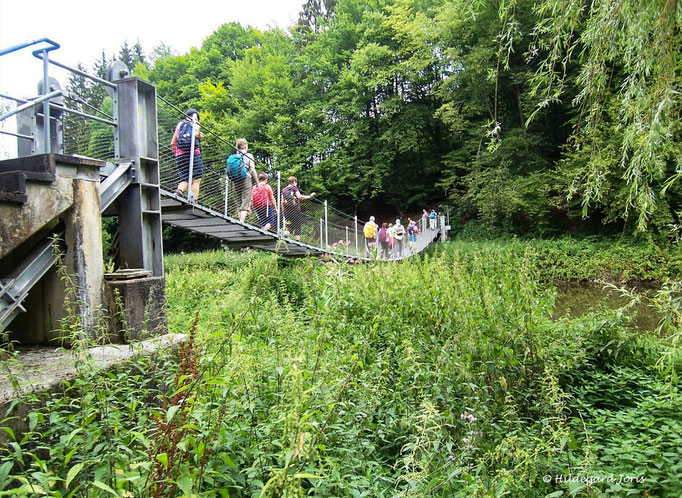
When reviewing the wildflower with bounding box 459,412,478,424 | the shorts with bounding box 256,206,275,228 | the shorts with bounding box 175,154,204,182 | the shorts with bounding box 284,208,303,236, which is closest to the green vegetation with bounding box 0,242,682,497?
the wildflower with bounding box 459,412,478,424

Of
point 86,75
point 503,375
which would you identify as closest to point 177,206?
point 86,75

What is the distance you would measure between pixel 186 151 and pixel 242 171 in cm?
129

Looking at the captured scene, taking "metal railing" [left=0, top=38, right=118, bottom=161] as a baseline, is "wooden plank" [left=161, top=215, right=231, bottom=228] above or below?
below

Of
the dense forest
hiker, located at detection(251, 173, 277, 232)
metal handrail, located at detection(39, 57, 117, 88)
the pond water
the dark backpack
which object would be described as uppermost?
the dense forest

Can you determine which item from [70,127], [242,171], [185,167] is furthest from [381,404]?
[242,171]

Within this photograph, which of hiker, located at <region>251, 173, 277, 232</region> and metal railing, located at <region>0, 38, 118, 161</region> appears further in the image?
hiker, located at <region>251, 173, 277, 232</region>

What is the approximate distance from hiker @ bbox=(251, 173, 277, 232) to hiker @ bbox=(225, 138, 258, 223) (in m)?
0.15

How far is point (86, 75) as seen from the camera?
3.53 metres

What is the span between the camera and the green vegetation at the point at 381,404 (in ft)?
4.99

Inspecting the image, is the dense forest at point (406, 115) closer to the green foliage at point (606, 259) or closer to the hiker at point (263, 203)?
→ the green foliage at point (606, 259)

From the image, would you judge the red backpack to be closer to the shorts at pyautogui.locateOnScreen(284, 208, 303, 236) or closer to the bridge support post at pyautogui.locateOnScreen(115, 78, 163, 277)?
the shorts at pyautogui.locateOnScreen(284, 208, 303, 236)

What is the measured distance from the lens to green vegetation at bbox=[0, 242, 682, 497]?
4.99 feet

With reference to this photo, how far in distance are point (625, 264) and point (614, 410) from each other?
44.8ft

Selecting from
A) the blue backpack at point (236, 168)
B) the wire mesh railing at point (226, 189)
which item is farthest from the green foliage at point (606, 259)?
the blue backpack at point (236, 168)
